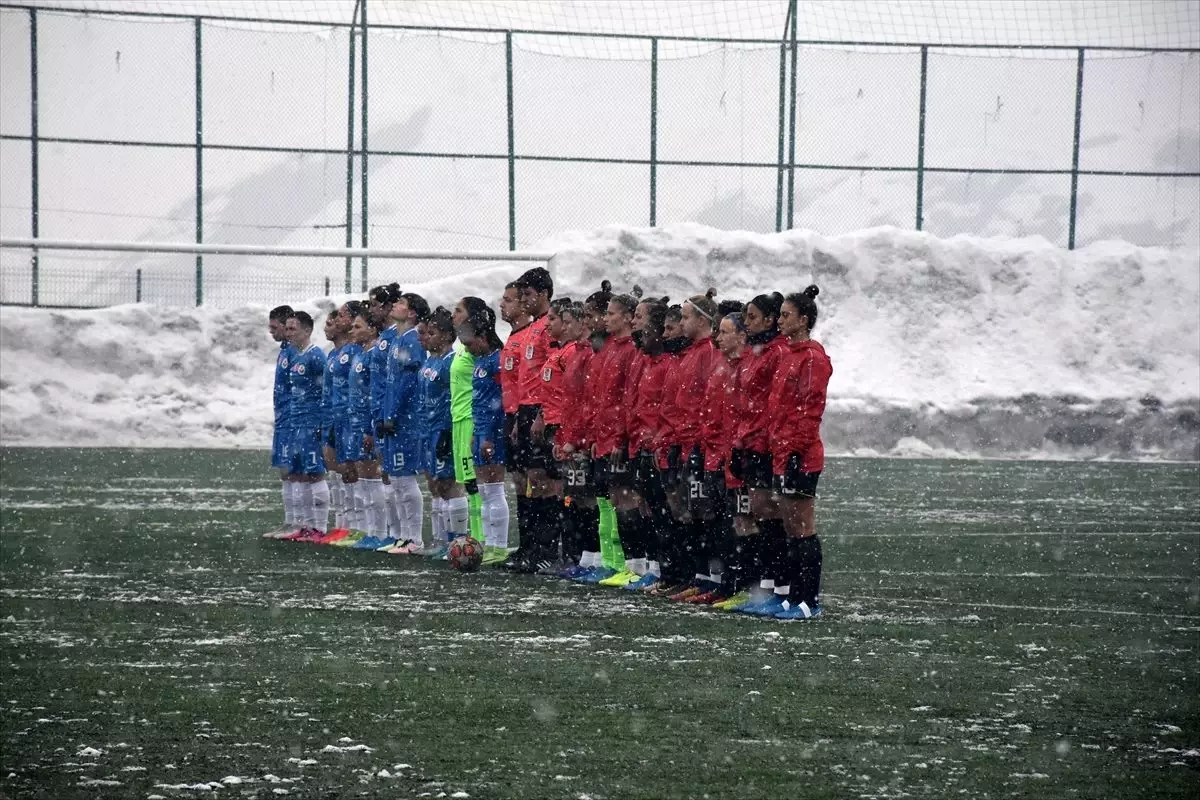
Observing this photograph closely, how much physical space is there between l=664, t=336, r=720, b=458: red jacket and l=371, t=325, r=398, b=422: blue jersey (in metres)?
3.23

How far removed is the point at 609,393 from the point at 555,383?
0.50 m

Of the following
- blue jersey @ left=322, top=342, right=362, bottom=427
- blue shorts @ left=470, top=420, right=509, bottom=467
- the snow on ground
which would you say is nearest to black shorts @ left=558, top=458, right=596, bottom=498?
blue shorts @ left=470, top=420, right=509, bottom=467

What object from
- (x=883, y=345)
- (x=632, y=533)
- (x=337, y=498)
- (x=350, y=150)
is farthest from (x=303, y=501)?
(x=883, y=345)

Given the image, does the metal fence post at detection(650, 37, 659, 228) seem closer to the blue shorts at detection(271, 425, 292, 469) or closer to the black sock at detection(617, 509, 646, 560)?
the blue shorts at detection(271, 425, 292, 469)

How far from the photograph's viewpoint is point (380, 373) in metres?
12.9

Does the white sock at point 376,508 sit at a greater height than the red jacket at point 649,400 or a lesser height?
lesser

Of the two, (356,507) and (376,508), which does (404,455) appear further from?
(356,507)

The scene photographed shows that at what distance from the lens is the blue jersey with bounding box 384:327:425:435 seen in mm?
12609

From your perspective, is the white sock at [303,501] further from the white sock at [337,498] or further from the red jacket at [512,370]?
the red jacket at [512,370]

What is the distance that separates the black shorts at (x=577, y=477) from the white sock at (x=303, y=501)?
3.24m

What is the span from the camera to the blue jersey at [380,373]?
12.9 meters

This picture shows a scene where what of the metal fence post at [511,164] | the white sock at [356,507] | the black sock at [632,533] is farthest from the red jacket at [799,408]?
the metal fence post at [511,164]

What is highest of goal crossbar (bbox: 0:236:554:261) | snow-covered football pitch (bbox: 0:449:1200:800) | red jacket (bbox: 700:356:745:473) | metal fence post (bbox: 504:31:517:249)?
metal fence post (bbox: 504:31:517:249)

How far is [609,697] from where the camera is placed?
7.01 m
